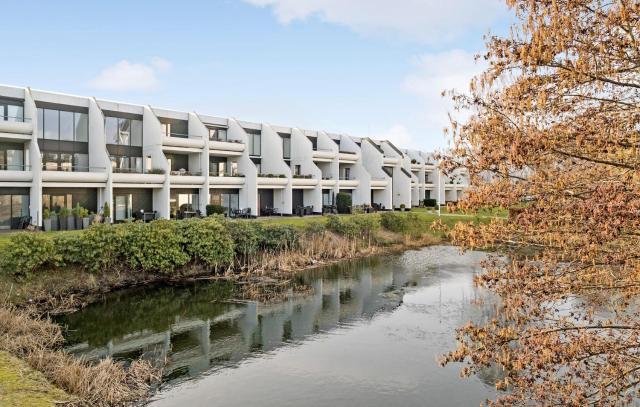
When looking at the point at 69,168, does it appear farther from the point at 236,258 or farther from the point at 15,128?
the point at 236,258

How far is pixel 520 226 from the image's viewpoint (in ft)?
17.0

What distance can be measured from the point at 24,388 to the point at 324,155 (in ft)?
123

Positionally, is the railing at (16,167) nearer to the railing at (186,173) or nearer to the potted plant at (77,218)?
the potted plant at (77,218)

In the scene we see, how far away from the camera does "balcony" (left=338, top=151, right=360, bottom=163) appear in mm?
47719

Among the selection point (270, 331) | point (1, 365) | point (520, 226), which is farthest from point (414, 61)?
point (1, 365)

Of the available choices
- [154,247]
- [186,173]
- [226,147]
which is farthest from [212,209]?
[154,247]

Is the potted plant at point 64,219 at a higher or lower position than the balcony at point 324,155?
lower

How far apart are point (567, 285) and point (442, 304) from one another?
48.1 ft

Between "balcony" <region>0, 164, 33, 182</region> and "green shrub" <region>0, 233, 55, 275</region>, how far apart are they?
8.49 meters

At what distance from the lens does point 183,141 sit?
34844 mm

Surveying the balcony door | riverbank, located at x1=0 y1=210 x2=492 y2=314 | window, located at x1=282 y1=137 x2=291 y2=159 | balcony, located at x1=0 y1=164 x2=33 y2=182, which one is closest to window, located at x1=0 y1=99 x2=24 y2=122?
balcony, located at x1=0 y1=164 x2=33 y2=182

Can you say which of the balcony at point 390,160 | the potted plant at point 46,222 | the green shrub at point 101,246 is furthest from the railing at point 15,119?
the balcony at point 390,160

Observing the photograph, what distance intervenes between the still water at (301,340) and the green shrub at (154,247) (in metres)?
1.39

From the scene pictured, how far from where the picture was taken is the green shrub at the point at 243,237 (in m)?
25.8
